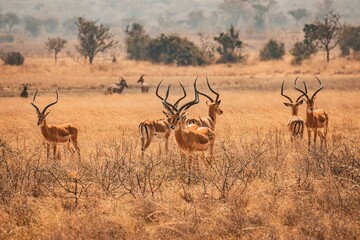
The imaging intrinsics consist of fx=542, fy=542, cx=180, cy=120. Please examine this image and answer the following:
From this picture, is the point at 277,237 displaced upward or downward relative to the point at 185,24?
downward

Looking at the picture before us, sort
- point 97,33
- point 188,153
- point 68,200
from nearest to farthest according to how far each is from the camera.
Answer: point 68,200
point 188,153
point 97,33

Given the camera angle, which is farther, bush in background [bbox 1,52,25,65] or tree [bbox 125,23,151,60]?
tree [bbox 125,23,151,60]

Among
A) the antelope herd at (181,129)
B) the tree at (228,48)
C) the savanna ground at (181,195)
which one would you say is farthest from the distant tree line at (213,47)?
the savanna ground at (181,195)

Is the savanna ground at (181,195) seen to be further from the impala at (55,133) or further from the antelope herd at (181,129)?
the impala at (55,133)

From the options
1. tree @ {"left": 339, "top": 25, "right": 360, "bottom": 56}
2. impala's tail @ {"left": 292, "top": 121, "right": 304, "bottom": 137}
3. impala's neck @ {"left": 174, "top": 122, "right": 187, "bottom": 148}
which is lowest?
impala's tail @ {"left": 292, "top": 121, "right": 304, "bottom": 137}

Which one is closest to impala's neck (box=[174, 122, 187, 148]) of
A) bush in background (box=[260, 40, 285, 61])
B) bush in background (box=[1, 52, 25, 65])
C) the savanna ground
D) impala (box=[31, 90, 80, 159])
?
the savanna ground

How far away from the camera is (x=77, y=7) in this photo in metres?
193

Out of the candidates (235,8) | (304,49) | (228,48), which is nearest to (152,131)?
(304,49)

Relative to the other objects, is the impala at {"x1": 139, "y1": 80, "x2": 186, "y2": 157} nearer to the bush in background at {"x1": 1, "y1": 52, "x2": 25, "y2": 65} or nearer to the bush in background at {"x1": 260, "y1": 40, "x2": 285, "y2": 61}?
the bush in background at {"x1": 1, "y1": 52, "x2": 25, "y2": 65}

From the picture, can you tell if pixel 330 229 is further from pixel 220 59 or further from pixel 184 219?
pixel 220 59

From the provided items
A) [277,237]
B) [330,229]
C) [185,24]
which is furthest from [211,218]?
[185,24]

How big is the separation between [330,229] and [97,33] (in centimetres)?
4307

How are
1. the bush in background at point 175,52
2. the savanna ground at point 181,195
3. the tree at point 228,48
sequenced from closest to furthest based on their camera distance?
the savanna ground at point 181,195, the bush in background at point 175,52, the tree at point 228,48

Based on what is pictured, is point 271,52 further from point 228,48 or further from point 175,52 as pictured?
point 175,52
